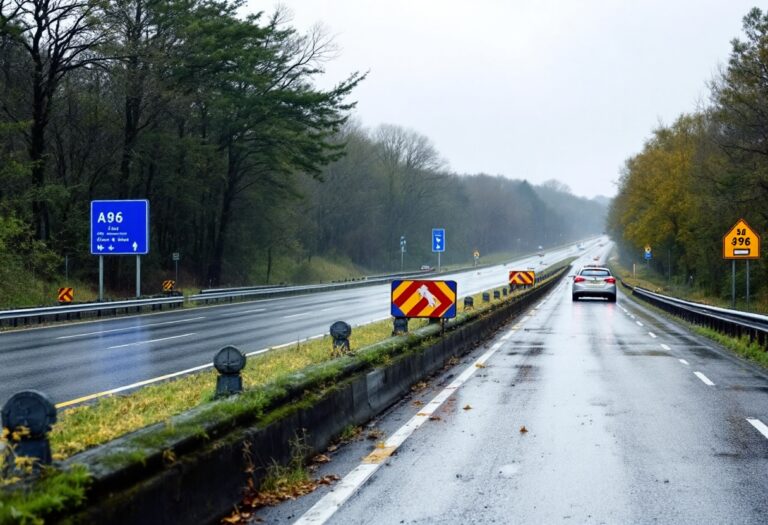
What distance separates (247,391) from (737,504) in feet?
12.9

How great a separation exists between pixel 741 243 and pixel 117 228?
24140 mm

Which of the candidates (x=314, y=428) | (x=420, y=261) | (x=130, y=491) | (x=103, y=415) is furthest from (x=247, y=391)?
(x=420, y=261)

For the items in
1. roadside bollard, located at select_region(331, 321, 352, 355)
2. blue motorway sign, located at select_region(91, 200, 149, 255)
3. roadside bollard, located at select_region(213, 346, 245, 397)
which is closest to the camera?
roadside bollard, located at select_region(213, 346, 245, 397)

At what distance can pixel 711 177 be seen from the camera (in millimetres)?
44812

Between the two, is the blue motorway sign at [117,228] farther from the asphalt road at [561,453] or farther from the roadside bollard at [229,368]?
the roadside bollard at [229,368]

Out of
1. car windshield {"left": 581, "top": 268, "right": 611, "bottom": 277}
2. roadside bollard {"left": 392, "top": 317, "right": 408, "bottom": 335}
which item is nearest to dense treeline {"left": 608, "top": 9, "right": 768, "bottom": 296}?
car windshield {"left": 581, "top": 268, "right": 611, "bottom": 277}

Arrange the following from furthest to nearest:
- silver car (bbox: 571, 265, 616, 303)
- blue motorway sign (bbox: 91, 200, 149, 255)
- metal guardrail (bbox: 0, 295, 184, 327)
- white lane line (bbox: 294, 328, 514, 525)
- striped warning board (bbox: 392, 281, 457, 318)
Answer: silver car (bbox: 571, 265, 616, 303) → blue motorway sign (bbox: 91, 200, 149, 255) → metal guardrail (bbox: 0, 295, 184, 327) → striped warning board (bbox: 392, 281, 457, 318) → white lane line (bbox: 294, 328, 514, 525)

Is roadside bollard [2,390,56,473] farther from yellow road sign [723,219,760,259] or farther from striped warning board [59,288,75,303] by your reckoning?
striped warning board [59,288,75,303]

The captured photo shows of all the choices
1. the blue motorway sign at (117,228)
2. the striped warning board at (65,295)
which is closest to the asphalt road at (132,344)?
the striped warning board at (65,295)

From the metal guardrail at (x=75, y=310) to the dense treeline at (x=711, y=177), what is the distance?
27.3 meters

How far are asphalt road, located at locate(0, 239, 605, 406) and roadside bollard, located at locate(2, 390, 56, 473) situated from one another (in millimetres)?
6846

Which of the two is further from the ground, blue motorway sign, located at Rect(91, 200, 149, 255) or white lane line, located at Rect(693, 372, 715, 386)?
blue motorway sign, located at Rect(91, 200, 149, 255)

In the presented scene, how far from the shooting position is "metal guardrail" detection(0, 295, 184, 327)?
81.0ft

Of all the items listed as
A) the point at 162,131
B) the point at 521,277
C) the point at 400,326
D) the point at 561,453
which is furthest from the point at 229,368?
the point at 162,131
